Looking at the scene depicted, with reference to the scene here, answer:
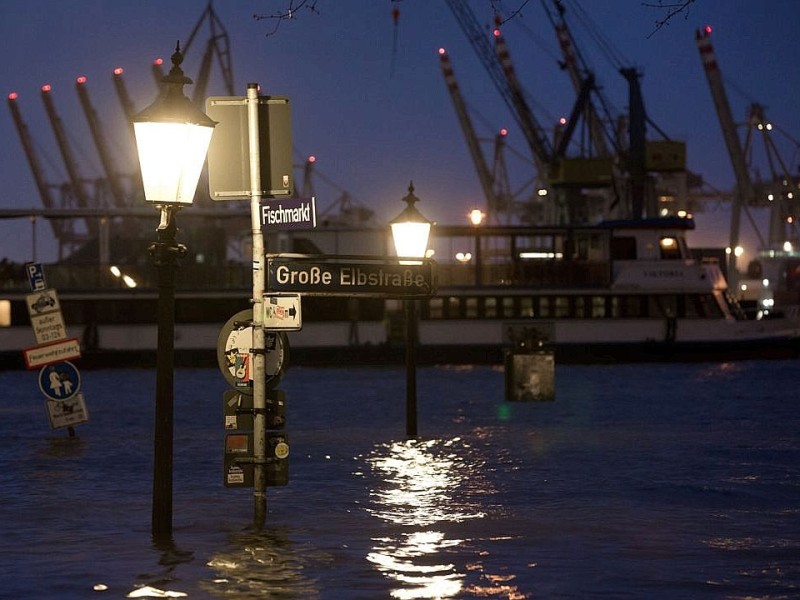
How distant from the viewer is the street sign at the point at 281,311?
414 inches

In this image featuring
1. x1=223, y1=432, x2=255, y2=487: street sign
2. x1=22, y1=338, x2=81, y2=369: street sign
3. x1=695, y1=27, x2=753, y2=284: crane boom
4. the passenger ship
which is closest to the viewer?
x1=223, y1=432, x2=255, y2=487: street sign

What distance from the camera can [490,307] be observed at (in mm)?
49625

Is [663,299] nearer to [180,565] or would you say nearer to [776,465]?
[776,465]

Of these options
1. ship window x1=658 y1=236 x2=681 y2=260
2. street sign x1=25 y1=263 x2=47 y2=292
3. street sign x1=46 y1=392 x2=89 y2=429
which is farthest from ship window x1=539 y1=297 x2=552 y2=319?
street sign x1=25 y1=263 x2=47 y2=292

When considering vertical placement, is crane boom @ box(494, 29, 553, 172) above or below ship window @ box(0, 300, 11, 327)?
above

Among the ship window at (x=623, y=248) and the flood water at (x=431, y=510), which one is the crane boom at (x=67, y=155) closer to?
the ship window at (x=623, y=248)

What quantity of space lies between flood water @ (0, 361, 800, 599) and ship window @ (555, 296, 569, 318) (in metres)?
22.3

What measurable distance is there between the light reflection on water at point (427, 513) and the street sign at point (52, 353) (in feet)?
12.9

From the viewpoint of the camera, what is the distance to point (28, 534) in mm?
11570

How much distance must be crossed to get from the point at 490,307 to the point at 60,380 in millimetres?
31182

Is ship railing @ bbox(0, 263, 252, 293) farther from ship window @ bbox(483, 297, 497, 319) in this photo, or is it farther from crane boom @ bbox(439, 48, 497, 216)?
crane boom @ bbox(439, 48, 497, 216)

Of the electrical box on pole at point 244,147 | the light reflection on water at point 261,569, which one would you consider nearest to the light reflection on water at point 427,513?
the light reflection on water at point 261,569

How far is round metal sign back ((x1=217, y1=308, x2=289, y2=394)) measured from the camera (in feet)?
35.3

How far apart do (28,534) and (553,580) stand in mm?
4300
